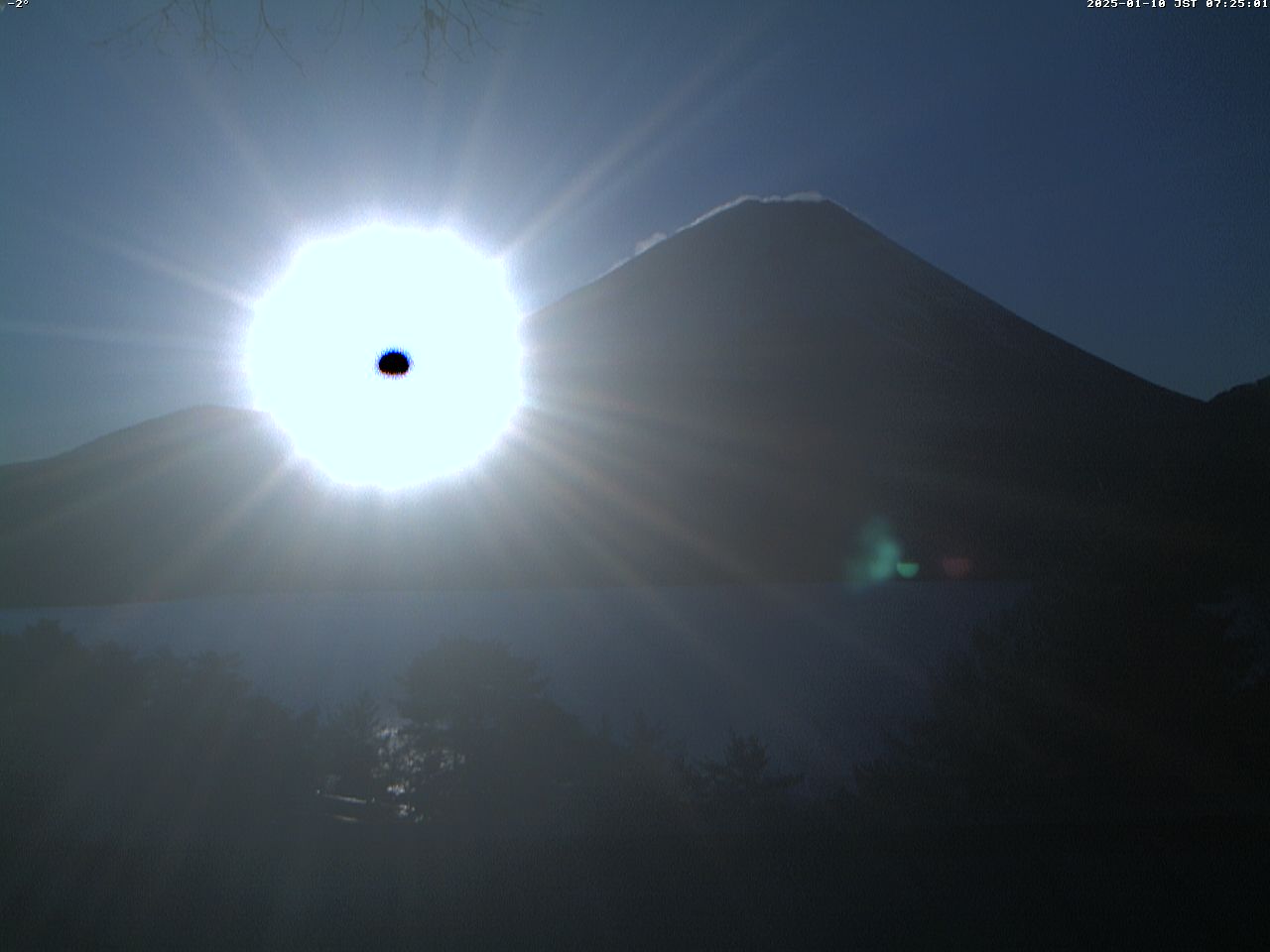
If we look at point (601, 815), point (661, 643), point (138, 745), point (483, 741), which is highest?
point (661, 643)

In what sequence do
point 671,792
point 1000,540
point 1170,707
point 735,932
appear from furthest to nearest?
point 1000,540 < point 1170,707 < point 671,792 < point 735,932

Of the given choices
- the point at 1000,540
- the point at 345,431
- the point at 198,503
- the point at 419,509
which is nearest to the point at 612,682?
the point at 1000,540

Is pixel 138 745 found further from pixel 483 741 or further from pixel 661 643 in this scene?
pixel 661 643

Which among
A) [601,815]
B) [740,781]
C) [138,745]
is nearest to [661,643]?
[740,781]

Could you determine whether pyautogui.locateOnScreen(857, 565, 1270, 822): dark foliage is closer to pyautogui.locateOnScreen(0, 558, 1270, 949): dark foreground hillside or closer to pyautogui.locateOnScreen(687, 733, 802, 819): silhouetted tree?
pyautogui.locateOnScreen(0, 558, 1270, 949): dark foreground hillside

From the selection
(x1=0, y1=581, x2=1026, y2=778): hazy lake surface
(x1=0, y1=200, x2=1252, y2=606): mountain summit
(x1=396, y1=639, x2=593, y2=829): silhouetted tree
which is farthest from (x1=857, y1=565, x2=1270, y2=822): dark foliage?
(x1=396, y1=639, x2=593, y2=829): silhouetted tree

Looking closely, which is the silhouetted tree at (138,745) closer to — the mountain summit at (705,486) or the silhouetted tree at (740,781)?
the silhouetted tree at (740,781)

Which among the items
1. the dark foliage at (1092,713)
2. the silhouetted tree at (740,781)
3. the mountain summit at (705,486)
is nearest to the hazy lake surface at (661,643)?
the silhouetted tree at (740,781)

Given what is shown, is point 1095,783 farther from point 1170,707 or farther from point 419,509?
point 419,509
